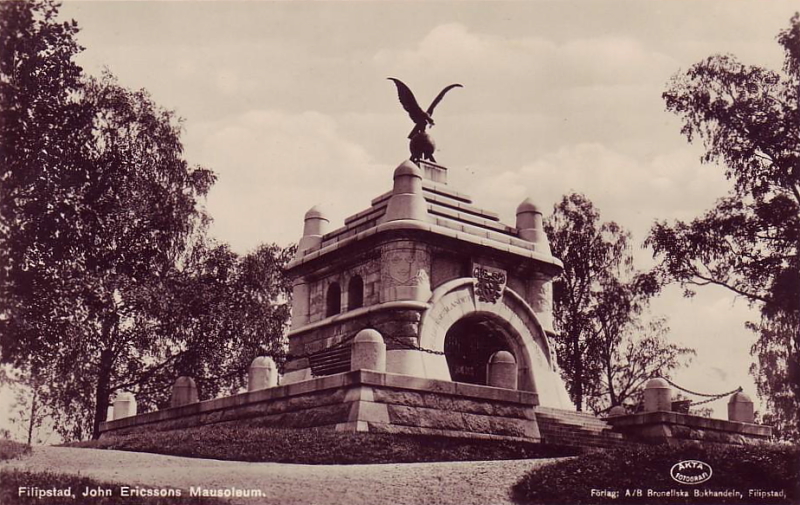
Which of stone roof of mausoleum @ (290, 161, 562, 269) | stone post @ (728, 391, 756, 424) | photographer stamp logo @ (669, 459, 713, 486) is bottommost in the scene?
photographer stamp logo @ (669, 459, 713, 486)

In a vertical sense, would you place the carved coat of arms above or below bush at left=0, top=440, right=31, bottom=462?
above

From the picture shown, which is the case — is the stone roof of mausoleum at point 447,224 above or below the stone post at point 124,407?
above

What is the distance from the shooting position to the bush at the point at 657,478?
11016 mm

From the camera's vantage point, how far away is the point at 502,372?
16.7 m

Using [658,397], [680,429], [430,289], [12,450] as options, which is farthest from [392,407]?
[680,429]

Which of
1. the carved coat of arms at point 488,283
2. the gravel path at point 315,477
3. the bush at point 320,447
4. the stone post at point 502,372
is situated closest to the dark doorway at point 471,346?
the carved coat of arms at point 488,283

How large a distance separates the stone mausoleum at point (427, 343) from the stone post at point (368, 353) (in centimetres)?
2

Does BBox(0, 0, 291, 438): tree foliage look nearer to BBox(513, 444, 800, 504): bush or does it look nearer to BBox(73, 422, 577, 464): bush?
BBox(73, 422, 577, 464): bush

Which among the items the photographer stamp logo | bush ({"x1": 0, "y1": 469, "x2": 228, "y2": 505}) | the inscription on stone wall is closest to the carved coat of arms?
the inscription on stone wall

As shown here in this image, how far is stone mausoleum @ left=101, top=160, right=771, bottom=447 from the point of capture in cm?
1521

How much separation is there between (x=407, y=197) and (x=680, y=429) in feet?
21.7

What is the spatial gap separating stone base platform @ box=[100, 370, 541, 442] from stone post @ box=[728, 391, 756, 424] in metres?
4.93

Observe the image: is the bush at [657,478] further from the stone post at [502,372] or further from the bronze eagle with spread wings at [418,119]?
the bronze eagle with spread wings at [418,119]

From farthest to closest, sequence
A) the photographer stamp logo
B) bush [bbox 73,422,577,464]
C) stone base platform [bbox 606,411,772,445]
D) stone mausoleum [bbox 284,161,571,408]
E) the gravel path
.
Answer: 1. stone mausoleum [bbox 284,161,571,408]
2. stone base platform [bbox 606,411,772,445]
3. bush [bbox 73,422,577,464]
4. the photographer stamp logo
5. the gravel path
